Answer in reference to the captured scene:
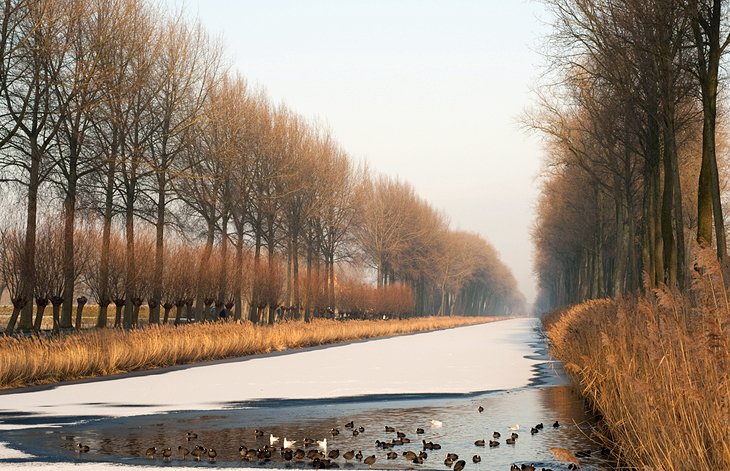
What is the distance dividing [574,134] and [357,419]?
35.4 metres

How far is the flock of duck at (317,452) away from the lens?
9.73 m

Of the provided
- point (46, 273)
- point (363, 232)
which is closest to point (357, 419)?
point (46, 273)

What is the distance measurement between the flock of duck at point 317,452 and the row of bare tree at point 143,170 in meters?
13.8

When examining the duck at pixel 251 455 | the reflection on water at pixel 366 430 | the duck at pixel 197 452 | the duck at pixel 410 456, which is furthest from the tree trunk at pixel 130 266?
the duck at pixel 410 456

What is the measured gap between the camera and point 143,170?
1435 inches

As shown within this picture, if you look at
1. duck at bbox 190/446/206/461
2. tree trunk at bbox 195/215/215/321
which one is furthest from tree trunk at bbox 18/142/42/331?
duck at bbox 190/446/206/461

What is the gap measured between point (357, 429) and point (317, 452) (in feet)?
7.07

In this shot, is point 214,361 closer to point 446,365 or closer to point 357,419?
point 446,365

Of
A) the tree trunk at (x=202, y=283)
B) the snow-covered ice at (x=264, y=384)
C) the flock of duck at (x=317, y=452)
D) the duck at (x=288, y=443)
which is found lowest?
the flock of duck at (x=317, y=452)

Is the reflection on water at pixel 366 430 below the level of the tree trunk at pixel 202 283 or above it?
below

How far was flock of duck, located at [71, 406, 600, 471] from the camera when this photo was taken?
9.73 metres

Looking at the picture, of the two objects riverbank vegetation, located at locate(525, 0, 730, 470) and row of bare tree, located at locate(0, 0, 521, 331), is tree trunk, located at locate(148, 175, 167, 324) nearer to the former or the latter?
row of bare tree, located at locate(0, 0, 521, 331)

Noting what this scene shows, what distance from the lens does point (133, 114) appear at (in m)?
33.2

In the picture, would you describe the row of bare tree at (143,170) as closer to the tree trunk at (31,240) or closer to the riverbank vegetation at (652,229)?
the tree trunk at (31,240)
